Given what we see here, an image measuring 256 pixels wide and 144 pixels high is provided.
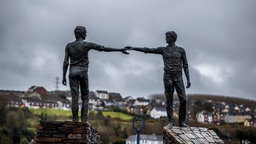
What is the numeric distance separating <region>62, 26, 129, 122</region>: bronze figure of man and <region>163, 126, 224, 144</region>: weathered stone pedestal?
2.63 meters

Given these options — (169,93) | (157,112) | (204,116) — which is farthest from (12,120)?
(169,93)

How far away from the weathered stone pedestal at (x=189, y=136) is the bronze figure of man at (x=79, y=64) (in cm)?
263

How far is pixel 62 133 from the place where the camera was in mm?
12281

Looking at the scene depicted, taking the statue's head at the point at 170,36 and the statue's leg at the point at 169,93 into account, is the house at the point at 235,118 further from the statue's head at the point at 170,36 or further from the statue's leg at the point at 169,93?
the statue's head at the point at 170,36

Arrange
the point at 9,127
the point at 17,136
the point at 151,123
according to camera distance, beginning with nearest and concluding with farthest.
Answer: the point at 17,136
the point at 9,127
the point at 151,123

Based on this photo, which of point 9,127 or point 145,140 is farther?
point 145,140

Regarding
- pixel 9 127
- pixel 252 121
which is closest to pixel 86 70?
pixel 9 127

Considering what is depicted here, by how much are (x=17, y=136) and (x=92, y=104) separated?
75.2 metres

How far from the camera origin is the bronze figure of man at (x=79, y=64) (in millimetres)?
13281

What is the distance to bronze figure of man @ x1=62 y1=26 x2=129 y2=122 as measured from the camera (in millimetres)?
13281

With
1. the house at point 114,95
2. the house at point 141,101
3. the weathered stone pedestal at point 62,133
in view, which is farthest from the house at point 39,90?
the weathered stone pedestal at point 62,133

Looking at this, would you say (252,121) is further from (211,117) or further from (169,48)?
(169,48)

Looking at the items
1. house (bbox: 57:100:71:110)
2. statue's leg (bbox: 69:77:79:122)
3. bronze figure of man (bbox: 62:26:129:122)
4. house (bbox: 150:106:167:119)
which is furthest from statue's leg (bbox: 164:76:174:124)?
house (bbox: 150:106:167:119)

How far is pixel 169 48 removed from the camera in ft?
48.0
